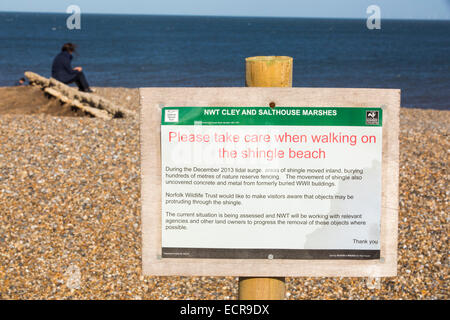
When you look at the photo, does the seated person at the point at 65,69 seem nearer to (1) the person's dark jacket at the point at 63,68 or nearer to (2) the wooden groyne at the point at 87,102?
(1) the person's dark jacket at the point at 63,68

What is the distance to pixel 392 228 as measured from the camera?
2.42 meters

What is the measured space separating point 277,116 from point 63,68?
1273 cm

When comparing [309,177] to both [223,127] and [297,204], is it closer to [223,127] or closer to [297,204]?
[297,204]

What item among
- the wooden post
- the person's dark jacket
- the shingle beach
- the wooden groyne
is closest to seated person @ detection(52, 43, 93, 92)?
the person's dark jacket

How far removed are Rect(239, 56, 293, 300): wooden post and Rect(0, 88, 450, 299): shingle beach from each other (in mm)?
2036

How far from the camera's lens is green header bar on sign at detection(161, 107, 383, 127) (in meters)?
2.36

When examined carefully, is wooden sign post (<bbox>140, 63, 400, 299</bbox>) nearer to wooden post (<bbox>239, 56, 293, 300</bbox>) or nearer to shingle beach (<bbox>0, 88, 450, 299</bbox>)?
wooden post (<bbox>239, 56, 293, 300</bbox>)

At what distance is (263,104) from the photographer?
93.3 inches

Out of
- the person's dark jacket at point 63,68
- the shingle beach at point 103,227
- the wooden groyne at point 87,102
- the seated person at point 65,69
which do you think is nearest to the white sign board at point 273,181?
the shingle beach at point 103,227

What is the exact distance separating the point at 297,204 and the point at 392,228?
0.46 metres

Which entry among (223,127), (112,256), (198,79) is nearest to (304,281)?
(112,256)

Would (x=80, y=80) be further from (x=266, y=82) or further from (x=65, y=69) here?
(x=266, y=82)

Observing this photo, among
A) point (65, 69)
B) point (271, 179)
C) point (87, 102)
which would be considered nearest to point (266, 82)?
point (271, 179)

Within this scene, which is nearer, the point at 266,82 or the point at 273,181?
the point at 273,181
